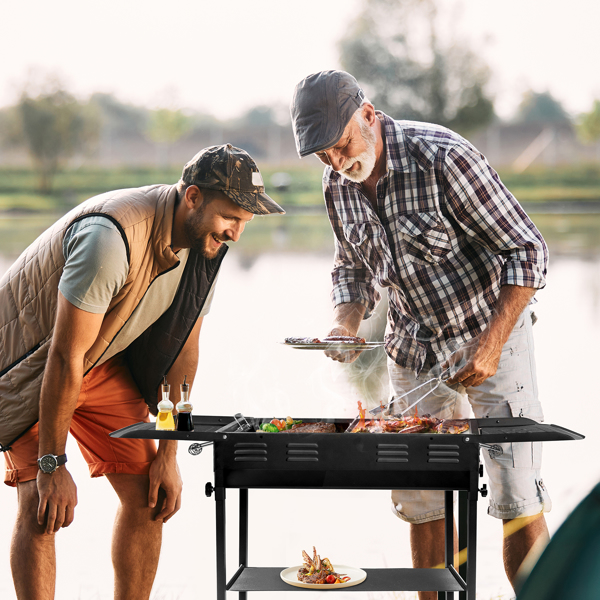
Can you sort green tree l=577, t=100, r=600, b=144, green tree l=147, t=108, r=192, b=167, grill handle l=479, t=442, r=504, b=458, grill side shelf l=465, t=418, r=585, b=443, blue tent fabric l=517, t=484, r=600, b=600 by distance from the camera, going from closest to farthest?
blue tent fabric l=517, t=484, r=600, b=600 → grill side shelf l=465, t=418, r=585, b=443 → grill handle l=479, t=442, r=504, b=458 → green tree l=147, t=108, r=192, b=167 → green tree l=577, t=100, r=600, b=144

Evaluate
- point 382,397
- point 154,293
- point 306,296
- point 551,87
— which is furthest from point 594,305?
point 154,293

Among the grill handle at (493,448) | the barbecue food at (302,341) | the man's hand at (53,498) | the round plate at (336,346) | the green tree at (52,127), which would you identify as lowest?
the man's hand at (53,498)

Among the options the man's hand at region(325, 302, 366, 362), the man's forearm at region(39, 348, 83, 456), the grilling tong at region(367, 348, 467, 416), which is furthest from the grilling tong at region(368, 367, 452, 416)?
the man's forearm at region(39, 348, 83, 456)

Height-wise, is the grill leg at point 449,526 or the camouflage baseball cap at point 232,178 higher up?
the camouflage baseball cap at point 232,178

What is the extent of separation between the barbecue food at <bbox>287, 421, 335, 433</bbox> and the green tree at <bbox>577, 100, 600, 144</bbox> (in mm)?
4452

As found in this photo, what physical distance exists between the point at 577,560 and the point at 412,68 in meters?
5.66

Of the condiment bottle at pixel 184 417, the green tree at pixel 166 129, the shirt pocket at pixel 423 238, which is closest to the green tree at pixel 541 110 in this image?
the green tree at pixel 166 129

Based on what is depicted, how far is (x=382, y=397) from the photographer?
2498mm

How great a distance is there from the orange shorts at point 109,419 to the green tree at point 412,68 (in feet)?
12.3

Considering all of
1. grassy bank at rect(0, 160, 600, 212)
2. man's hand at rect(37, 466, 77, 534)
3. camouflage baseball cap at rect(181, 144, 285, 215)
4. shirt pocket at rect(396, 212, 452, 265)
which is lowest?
man's hand at rect(37, 466, 77, 534)

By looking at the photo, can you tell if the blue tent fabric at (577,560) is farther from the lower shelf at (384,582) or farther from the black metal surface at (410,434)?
the lower shelf at (384,582)

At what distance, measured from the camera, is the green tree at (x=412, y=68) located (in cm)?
557

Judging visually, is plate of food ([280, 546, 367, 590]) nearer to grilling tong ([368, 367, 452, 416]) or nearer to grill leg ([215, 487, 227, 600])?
grill leg ([215, 487, 227, 600])

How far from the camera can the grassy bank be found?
505 centimetres
